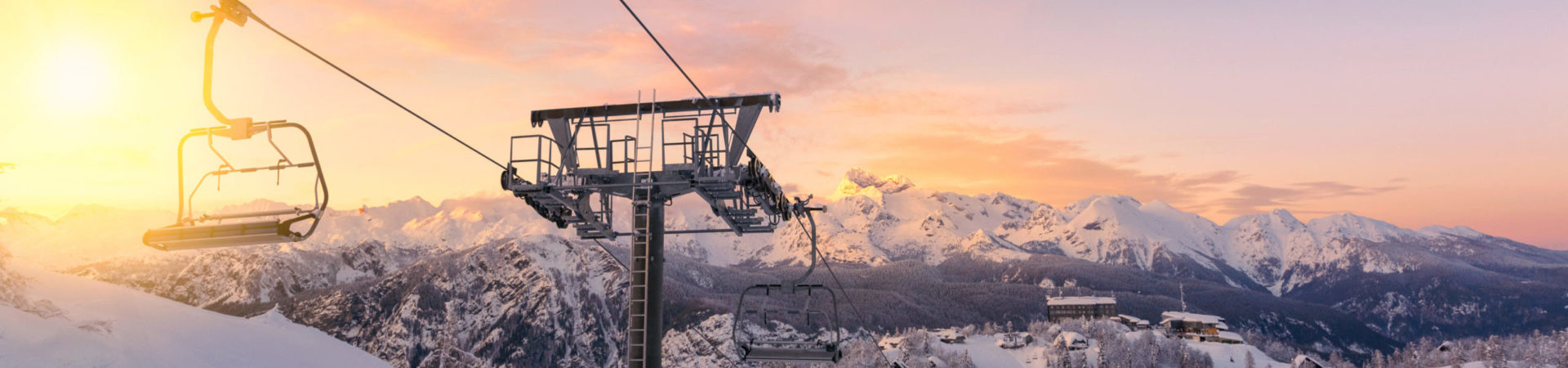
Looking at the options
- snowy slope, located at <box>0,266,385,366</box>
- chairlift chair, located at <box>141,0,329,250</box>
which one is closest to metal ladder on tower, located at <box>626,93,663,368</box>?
chairlift chair, located at <box>141,0,329,250</box>

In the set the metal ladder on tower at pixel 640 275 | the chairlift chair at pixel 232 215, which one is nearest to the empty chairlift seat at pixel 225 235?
the chairlift chair at pixel 232 215

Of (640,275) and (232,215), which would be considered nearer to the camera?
(232,215)

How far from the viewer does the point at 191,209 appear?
603 inches

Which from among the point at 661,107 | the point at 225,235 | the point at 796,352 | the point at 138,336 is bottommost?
the point at 138,336

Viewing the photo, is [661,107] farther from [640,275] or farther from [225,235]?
[225,235]

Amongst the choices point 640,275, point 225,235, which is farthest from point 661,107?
point 225,235

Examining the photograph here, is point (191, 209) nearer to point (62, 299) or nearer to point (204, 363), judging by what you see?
point (204, 363)

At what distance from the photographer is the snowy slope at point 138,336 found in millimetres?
34156

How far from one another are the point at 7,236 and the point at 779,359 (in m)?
47.4

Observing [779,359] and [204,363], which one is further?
[204,363]

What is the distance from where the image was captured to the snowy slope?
3416 cm

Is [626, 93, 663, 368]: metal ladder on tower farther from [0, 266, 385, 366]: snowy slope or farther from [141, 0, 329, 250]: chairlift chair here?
[0, 266, 385, 366]: snowy slope

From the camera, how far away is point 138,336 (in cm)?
3916

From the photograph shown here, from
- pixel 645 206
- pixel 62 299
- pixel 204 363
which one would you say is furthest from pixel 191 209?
pixel 62 299
